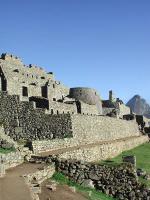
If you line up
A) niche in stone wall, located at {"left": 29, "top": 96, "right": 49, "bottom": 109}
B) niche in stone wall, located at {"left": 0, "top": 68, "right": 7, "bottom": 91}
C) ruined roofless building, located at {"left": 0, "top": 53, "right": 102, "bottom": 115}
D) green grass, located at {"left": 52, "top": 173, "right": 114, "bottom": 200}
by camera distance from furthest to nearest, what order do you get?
niche in stone wall, located at {"left": 0, "top": 68, "right": 7, "bottom": 91}, ruined roofless building, located at {"left": 0, "top": 53, "right": 102, "bottom": 115}, niche in stone wall, located at {"left": 29, "top": 96, "right": 49, "bottom": 109}, green grass, located at {"left": 52, "top": 173, "right": 114, "bottom": 200}

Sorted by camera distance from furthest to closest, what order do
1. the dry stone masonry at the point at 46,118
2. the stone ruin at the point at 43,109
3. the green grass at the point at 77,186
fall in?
the stone ruin at the point at 43,109
the dry stone masonry at the point at 46,118
the green grass at the point at 77,186

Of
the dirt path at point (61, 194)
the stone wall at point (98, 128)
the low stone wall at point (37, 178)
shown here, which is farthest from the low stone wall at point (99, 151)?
the dirt path at point (61, 194)

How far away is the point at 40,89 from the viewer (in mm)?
48062

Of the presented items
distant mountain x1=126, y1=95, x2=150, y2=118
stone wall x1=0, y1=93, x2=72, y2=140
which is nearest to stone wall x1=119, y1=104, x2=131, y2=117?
stone wall x1=0, y1=93, x2=72, y2=140

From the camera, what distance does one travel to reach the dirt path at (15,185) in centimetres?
1725

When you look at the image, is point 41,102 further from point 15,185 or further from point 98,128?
point 15,185

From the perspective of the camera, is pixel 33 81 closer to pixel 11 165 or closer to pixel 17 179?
pixel 11 165

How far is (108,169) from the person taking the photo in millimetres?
26781

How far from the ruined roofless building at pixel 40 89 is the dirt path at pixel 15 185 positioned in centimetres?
1540

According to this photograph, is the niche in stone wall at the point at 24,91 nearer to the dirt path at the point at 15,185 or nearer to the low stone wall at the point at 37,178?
the low stone wall at the point at 37,178

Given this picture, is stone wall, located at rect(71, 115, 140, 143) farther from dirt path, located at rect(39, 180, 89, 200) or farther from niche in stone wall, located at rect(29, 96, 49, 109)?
dirt path, located at rect(39, 180, 89, 200)

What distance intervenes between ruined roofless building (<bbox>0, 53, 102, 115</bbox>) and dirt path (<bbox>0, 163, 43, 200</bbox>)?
606 inches

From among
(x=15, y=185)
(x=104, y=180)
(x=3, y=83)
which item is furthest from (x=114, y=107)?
→ (x=15, y=185)

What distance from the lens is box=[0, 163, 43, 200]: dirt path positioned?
17250 millimetres
